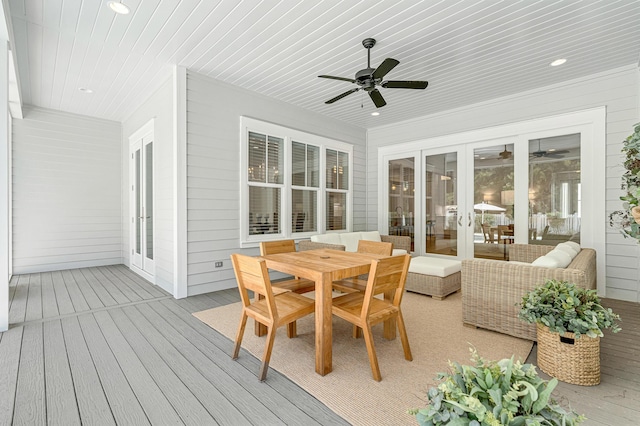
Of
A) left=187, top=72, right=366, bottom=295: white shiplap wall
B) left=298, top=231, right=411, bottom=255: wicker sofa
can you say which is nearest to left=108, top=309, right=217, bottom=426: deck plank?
left=187, top=72, right=366, bottom=295: white shiplap wall

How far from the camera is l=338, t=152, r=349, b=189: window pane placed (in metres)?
6.42

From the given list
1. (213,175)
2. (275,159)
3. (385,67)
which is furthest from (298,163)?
(385,67)

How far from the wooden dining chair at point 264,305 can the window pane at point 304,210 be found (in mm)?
3032

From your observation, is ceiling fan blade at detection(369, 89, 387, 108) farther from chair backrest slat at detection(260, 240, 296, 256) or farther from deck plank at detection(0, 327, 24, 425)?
deck plank at detection(0, 327, 24, 425)

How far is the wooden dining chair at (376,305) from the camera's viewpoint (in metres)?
2.11

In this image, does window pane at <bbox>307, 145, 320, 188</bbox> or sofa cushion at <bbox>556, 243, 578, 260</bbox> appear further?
window pane at <bbox>307, 145, 320, 188</bbox>

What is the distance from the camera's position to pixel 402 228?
646cm

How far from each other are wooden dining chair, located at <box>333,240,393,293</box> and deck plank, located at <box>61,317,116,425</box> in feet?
6.55

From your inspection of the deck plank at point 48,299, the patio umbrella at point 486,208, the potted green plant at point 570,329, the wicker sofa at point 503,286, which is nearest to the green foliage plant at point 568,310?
the potted green plant at point 570,329

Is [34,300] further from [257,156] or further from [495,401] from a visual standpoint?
[495,401]

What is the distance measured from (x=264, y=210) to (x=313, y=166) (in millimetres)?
1437

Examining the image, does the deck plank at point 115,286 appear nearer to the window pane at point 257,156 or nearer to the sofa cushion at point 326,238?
the window pane at point 257,156

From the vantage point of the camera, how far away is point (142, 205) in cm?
527

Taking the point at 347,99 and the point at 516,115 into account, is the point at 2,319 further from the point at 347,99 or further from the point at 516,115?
the point at 516,115
